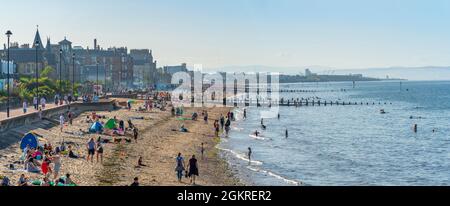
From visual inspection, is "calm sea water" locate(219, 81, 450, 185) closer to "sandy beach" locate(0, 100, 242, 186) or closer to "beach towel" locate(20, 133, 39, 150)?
"sandy beach" locate(0, 100, 242, 186)

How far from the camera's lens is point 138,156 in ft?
117

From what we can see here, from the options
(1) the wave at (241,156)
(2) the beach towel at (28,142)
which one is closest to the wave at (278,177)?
(1) the wave at (241,156)

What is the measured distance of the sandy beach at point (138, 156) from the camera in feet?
86.1

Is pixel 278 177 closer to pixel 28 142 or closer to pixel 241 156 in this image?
pixel 241 156

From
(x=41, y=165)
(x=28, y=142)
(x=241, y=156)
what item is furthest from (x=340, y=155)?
(x=41, y=165)

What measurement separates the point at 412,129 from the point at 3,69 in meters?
50.9

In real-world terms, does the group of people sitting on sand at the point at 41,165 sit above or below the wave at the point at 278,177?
above

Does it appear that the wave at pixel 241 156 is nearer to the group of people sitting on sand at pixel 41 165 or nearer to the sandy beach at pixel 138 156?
the sandy beach at pixel 138 156

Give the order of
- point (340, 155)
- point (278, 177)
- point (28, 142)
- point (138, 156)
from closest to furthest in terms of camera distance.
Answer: point (28, 142) < point (278, 177) < point (138, 156) < point (340, 155)

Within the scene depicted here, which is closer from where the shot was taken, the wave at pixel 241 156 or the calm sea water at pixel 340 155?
the calm sea water at pixel 340 155

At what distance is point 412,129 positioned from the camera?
74438 mm
